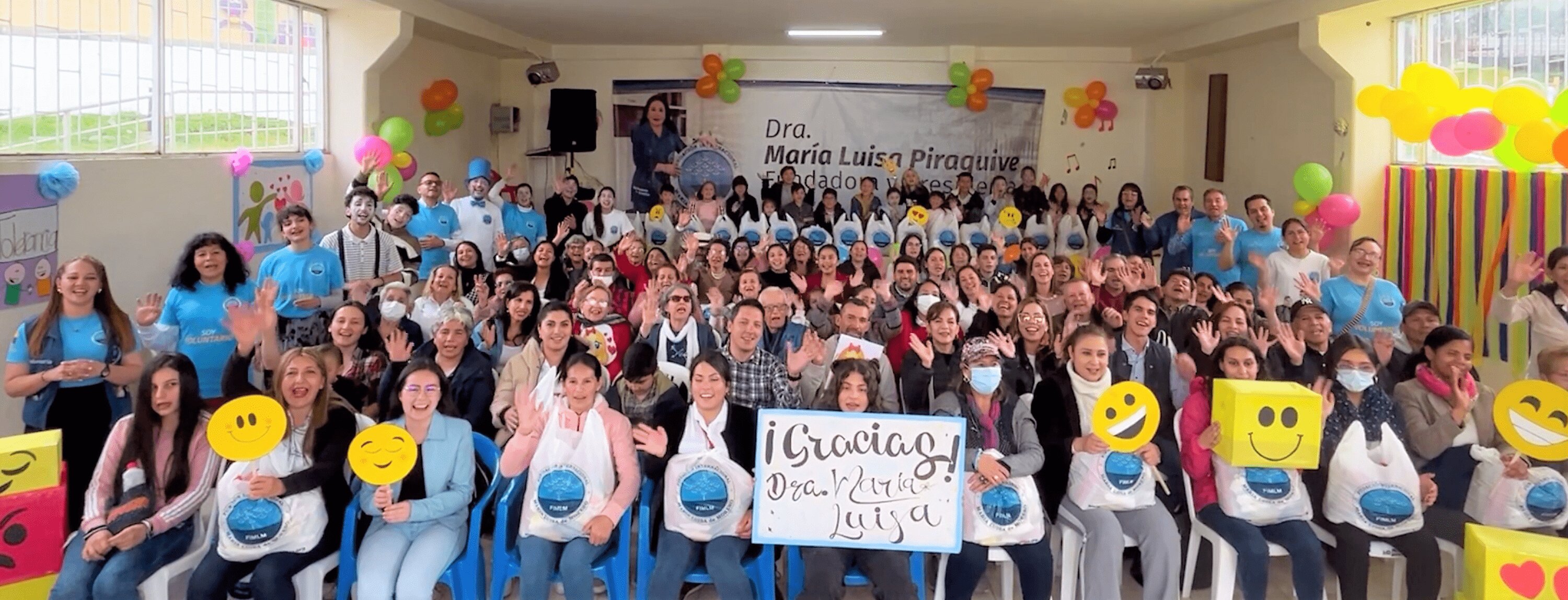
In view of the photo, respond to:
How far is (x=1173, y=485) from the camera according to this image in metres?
3.71

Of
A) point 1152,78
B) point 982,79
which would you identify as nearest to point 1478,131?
point 1152,78

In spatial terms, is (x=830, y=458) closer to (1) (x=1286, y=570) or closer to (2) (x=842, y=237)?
(1) (x=1286, y=570)

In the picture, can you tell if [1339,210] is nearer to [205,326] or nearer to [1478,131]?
[1478,131]

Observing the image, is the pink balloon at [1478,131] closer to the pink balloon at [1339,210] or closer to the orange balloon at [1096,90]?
the pink balloon at [1339,210]

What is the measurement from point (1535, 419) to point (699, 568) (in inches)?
104

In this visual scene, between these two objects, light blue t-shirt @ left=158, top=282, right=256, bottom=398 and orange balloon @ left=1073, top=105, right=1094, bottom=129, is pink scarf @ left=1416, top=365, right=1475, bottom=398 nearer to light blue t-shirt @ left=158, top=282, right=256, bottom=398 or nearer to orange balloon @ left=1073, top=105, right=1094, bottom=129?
light blue t-shirt @ left=158, top=282, right=256, bottom=398

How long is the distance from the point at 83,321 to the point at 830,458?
8.95 ft

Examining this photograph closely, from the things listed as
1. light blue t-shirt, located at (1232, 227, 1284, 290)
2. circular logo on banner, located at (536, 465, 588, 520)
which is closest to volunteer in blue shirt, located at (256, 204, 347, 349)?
circular logo on banner, located at (536, 465, 588, 520)

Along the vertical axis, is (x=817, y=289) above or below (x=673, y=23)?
below

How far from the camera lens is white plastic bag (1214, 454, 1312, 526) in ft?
11.0

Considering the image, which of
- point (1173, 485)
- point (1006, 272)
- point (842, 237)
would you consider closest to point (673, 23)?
point (842, 237)

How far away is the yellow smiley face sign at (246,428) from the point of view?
2992mm

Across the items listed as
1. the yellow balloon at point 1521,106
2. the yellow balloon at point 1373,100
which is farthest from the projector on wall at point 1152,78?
the yellow balloon at point 1521,106

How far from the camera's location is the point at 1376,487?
3.33 m
